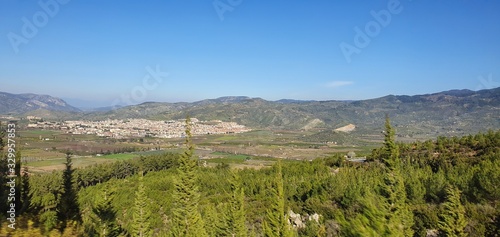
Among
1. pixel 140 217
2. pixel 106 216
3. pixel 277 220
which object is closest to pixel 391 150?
pixel 277 220

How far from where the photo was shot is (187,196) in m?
23.3

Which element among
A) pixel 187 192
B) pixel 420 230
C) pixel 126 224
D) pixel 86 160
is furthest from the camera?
pixel 86 160

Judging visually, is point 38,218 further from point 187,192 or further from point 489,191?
point 489,191

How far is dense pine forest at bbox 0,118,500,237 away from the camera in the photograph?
51.3 feet

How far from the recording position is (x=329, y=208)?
40656 mm

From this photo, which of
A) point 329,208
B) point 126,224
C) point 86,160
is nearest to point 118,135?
point 86,160

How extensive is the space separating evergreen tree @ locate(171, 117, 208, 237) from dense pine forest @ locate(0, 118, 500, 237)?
69 millimetres

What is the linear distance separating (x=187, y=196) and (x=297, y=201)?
3049cm

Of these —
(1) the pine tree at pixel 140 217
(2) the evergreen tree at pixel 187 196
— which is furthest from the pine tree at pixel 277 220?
(1) the pine tree at pixel 140 217

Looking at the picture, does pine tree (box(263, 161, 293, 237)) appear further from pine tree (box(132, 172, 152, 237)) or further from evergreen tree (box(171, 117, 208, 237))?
pine tree (box(132, 172, 152, 237))

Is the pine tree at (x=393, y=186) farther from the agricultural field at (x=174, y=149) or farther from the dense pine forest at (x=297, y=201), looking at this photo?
the agricultural field at (x=174, y=149)

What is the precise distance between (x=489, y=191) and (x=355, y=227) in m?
30.1

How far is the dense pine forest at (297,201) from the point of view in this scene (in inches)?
615

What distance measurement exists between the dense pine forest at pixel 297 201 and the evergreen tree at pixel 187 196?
7cm
